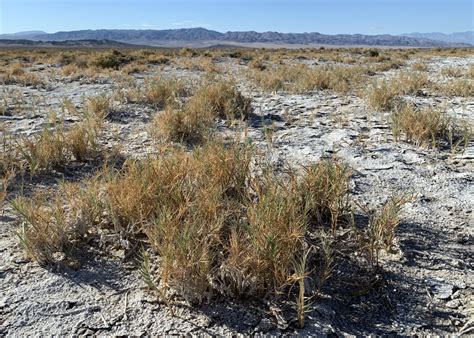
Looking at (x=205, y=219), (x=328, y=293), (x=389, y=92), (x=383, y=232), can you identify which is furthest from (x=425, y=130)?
(x=205, y=219)

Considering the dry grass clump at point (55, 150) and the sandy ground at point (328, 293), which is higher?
the dry grass clump at point (55, 150)

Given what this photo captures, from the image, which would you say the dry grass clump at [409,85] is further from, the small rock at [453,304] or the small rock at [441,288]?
the small rock at [453,304]

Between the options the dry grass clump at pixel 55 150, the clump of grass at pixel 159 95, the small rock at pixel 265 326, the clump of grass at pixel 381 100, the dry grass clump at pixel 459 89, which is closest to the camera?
the small rock at pixel 265 326

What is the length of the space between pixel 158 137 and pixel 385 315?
124 inches

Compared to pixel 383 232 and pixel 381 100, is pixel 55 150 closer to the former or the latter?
pixel 383 232

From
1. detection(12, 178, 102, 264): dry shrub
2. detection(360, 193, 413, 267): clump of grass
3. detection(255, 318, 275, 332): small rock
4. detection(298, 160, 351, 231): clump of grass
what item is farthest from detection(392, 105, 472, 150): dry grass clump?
detection(12, 178, 102, 264): dry shrub

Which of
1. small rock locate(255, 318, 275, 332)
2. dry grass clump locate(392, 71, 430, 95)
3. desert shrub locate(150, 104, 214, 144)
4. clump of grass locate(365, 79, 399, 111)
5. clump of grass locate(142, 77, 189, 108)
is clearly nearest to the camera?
small rock locate(255, 318, 275, 332)

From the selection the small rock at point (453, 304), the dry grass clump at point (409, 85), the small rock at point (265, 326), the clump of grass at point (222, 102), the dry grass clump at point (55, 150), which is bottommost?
the small rock at point (265, 326)

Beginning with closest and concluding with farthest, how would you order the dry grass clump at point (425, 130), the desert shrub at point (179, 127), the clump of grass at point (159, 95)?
1. the dry grass clump at point (425, 130)
2. the desert shrub at point (179, 127)
3. the clump of grass at point (159, 95)

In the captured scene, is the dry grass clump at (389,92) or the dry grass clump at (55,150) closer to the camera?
the dry grass clump at (55,150)

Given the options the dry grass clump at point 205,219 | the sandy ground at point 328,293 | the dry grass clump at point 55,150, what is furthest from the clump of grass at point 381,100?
the dry grass clump at point 55,150

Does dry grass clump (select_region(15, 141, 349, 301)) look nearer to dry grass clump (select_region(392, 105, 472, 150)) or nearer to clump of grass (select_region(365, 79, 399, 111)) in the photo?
dry grass clump (select_region(392, 105, 472, 150))

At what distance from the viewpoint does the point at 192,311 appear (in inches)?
69.1

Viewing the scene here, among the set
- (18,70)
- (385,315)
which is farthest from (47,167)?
(18,70)
